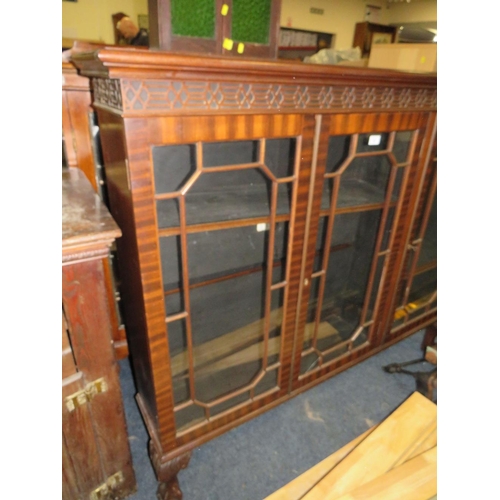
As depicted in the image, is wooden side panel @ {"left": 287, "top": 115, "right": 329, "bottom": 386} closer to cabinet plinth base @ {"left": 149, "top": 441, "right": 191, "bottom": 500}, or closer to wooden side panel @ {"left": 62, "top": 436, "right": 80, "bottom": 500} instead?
cabinet plinth base @ {"left": 149, "top": 441, "right": 191, "bottom": 500}

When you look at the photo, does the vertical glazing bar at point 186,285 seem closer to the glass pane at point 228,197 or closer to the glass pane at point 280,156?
the glass pane at point 228,197

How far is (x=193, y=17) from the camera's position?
30.4 inches

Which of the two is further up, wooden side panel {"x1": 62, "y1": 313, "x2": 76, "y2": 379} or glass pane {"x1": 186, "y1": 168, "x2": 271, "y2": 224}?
glass pane {"x1": 186, "y1": 168, "x2": 271, "y2": 224}

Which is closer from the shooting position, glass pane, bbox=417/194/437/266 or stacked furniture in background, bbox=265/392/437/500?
stacked furniture in background, bbox=265/392/437/500

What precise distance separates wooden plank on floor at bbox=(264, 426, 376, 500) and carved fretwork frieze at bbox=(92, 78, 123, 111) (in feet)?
4.19

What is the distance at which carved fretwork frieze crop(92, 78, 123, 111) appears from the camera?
70 centimetres

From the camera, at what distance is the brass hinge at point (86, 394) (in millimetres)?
942

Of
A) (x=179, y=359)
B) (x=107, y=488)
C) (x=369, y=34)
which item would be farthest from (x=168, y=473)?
(x=369, y=34)

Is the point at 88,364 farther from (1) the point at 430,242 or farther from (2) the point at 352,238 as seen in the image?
(1) the point at 430,242

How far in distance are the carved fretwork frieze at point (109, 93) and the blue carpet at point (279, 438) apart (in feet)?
4.18

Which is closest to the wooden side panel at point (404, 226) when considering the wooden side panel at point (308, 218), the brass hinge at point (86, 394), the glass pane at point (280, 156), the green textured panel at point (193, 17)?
the wooden side panel at point (308, 218)

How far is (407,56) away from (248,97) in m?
1.01

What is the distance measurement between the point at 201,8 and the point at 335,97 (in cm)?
40

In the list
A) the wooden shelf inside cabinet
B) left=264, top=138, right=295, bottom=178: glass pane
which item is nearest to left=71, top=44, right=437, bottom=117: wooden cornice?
left=264, top=138, right=295, bottom=178: glass pane
